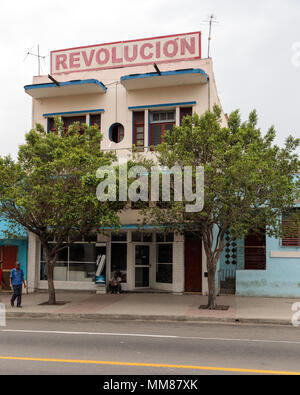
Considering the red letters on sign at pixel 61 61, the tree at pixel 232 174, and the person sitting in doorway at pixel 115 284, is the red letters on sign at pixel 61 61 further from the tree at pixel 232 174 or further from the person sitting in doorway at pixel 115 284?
the person sitting in doorway at pixel 115 284

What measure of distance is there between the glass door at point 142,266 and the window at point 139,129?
14.8 feet

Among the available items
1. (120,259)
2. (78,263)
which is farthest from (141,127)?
(78,263)

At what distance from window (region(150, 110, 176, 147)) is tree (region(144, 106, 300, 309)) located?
379 centimetres

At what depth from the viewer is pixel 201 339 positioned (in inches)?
391

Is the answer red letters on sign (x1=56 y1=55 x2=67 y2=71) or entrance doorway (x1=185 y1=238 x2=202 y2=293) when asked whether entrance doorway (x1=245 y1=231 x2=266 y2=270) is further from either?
red letters on sign (x1=56 y1=55 x2=67 y2=71)

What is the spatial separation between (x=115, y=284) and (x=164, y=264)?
7.40 ft

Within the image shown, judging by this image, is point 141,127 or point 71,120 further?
point 71,120

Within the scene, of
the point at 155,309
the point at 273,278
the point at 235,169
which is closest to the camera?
the point at 235,169

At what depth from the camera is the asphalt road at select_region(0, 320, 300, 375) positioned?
23.7 feet

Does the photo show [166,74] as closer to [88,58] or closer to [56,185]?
[88,58]

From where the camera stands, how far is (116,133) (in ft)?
63.9

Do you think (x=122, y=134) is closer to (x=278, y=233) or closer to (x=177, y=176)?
(x=177, y=176)

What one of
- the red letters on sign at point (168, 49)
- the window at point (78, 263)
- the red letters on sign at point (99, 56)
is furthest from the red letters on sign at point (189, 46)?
the window at point (78, 263)

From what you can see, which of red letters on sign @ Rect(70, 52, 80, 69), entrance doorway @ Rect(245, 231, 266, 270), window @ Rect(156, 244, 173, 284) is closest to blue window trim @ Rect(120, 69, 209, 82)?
red letters on sign @ Rect(70, 52, 80, 69)
